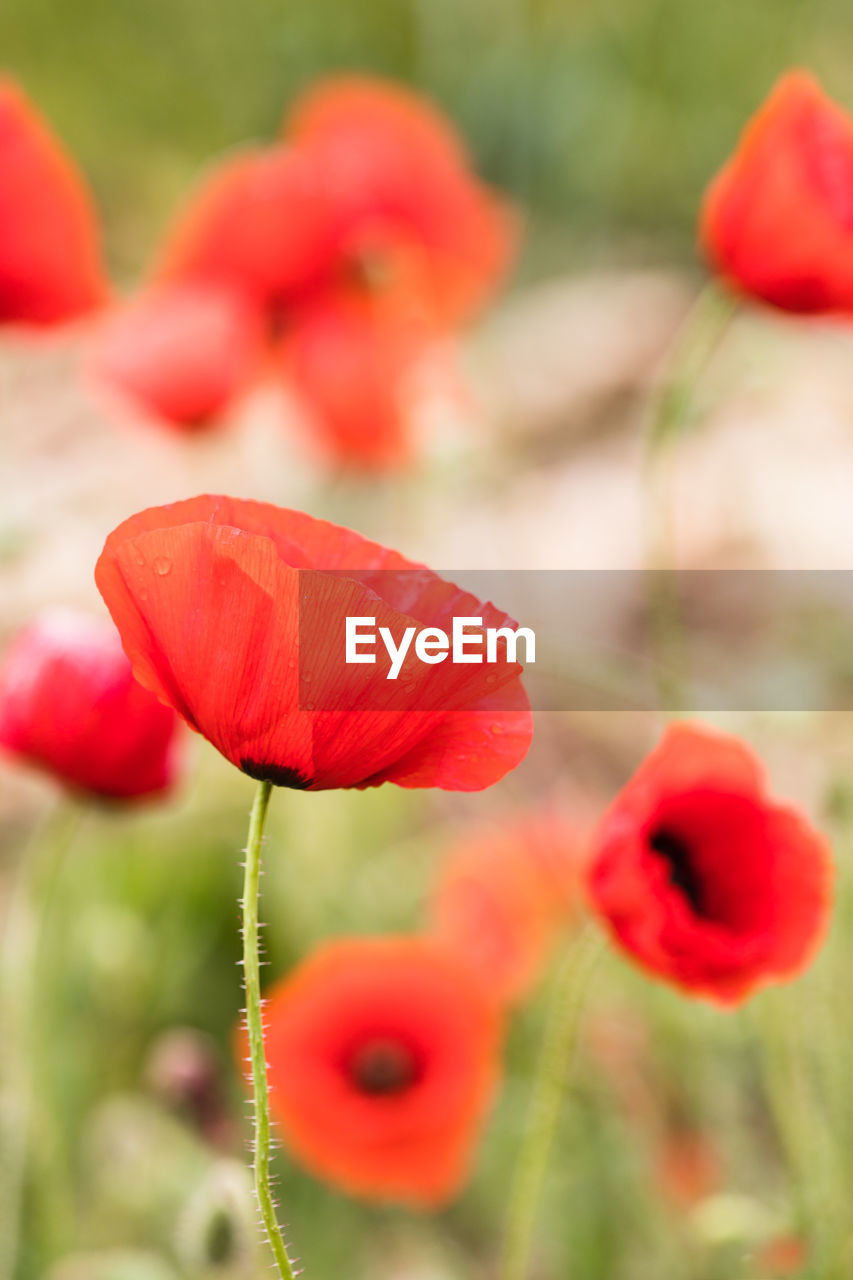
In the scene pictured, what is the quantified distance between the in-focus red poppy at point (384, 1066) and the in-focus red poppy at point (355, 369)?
374 mm

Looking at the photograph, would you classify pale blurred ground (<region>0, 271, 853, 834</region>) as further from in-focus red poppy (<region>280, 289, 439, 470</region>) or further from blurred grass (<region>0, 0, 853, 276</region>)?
blurred grass (<region>0, 0, 853, 276</region>)

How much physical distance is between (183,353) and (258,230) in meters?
0.09

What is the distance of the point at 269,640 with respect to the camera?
281mm

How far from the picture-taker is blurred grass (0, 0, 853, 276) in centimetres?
221

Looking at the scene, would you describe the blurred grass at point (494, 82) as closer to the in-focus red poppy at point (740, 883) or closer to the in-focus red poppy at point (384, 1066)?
the in-focus red poppy at point (384, 1066)

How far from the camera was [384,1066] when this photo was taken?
68 centimetres

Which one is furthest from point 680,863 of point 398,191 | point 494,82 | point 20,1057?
point 494,82

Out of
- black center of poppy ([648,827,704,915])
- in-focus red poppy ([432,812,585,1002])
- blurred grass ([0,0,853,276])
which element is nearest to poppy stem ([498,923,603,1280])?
black center of poppy ([648,827,704,915])

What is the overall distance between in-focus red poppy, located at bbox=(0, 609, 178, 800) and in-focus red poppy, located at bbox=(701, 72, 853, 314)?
317 mm

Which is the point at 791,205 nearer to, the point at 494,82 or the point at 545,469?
the point at 545,469

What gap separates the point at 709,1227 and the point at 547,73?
2.20 m

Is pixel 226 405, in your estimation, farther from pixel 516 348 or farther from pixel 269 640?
pixel 516 348

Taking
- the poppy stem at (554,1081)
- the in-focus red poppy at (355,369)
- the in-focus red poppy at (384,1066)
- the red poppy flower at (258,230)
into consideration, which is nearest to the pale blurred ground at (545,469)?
the in-focus red poppy at (355,369)

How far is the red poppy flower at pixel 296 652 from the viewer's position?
10.9 inches
